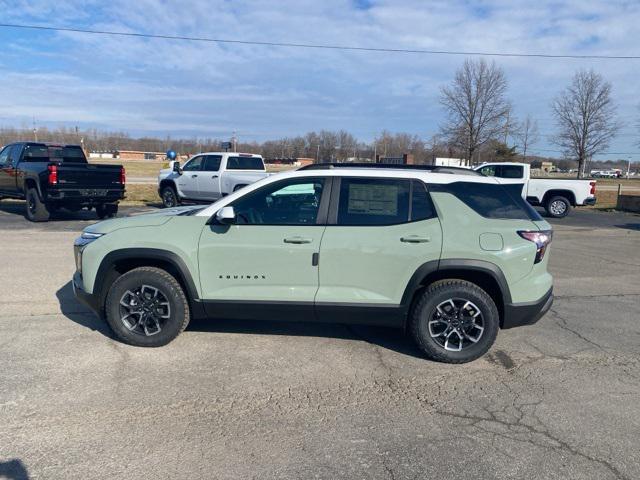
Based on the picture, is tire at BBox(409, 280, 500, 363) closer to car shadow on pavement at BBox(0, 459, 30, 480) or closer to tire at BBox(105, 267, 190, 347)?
tire at BBox(105, 267, 190, 347)

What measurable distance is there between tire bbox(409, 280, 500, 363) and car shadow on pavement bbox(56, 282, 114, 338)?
304cm

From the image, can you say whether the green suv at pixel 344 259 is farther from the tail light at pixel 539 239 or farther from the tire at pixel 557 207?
the tire at pixel 557 207

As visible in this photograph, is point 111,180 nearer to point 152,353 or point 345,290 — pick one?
point 152,353

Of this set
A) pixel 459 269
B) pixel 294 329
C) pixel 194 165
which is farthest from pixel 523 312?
pixel 194 165

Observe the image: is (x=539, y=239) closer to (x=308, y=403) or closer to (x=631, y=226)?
(x=308, y=403)

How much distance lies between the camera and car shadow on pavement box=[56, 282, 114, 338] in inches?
203

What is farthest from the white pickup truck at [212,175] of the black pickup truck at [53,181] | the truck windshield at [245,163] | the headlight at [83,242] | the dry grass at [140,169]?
the dry grass at [140,169]

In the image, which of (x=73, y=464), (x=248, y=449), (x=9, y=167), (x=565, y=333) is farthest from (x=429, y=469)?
(x=9, y=167)

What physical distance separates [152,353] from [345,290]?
1.86 m

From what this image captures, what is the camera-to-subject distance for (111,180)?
41.7ft

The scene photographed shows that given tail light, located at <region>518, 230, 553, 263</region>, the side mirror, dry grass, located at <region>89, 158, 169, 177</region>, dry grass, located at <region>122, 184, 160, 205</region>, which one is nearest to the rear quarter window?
tail light, located at <region>518, 230, 553, 263</region>

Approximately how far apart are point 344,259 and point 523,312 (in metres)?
1.65

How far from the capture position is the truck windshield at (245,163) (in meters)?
15.6

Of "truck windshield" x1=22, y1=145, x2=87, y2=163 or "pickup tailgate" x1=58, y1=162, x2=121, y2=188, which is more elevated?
"truck windshield" x1=22, y1=145, x2=87, y2=163
